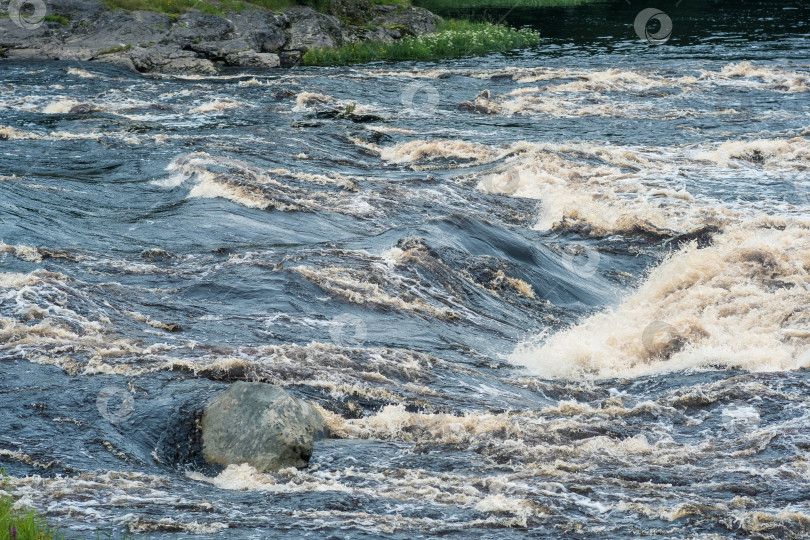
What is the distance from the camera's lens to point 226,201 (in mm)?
16312

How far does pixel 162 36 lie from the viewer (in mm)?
36906

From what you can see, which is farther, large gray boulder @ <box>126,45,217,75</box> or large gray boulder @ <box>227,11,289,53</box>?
large gray boulder @ <box>227,11,289,53</box>

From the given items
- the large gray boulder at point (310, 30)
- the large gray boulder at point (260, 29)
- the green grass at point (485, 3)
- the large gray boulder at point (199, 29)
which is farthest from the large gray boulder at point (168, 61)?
the green grass at point (485, 3)

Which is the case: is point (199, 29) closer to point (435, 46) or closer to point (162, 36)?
point (162, 36)

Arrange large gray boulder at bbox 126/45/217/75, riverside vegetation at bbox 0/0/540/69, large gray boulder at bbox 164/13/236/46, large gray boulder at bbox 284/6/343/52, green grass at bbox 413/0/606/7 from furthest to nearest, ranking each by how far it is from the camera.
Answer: green grass at bbox 413/0/606/7
large gray boulder at bbox 284/6/343/52
large gray boulder at bbox 164/13/236/46
riverside vegetation at bbox 0/0/540/69
large gray boulder at bbox 126/45/217/75

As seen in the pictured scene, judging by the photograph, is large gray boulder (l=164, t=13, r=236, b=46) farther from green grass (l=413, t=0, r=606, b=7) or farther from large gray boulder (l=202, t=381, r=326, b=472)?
large gray boulder (l=202, t=381, r=326, b=472)

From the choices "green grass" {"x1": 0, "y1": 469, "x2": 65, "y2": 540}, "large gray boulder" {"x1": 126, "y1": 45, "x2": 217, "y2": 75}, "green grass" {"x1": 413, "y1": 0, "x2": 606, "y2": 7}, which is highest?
"green grass" {"x1": 413, "y1": 0, "x2": 606, "y2": 7}

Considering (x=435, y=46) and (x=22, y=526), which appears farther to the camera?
(x=435, y=46)

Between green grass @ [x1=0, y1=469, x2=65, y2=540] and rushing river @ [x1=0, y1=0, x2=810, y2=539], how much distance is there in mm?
392

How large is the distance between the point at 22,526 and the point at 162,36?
34.8 meters

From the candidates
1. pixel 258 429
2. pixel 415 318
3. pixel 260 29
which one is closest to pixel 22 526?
pixel 258 429

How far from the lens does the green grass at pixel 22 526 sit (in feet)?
17.5

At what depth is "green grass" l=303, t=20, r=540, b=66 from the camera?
1559 inches

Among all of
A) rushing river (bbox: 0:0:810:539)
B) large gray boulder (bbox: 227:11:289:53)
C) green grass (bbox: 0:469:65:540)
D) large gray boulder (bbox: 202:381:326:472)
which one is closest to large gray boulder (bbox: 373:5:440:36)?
large gray boulder (bbox: 227:11:289:53)
